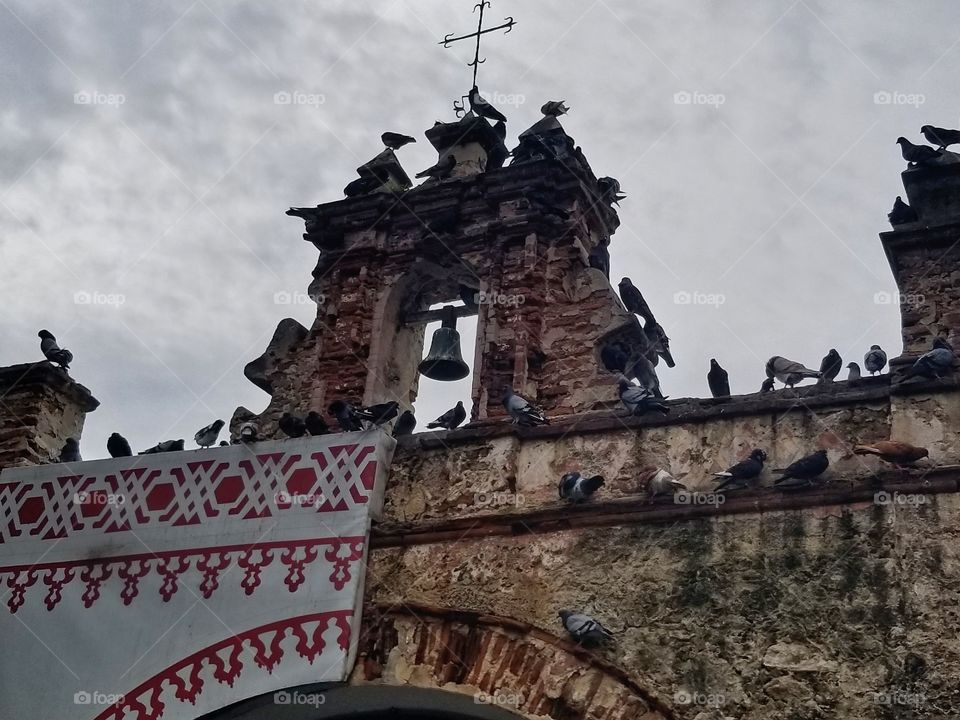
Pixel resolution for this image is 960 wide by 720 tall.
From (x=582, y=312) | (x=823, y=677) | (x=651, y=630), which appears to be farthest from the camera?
(x=582, y=312)

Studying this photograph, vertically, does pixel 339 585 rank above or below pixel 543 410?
below

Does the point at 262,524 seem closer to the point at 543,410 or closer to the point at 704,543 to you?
the point at 543,410

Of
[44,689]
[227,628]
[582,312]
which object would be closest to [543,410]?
[582,312]

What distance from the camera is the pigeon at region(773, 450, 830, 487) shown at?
24.6ft

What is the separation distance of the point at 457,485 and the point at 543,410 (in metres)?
0.79

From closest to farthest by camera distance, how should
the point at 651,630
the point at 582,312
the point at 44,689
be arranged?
the point at 651,630, the point at 44,689, the point at 582,312

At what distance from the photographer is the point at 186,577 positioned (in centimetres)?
855

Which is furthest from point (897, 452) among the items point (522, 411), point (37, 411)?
point (37, 411)

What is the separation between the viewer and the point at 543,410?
29.3 feet
